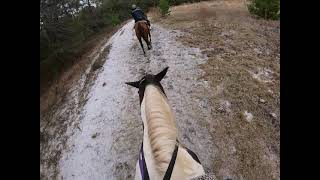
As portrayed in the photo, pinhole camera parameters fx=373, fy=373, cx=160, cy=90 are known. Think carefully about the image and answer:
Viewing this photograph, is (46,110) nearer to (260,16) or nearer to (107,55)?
(107,55)

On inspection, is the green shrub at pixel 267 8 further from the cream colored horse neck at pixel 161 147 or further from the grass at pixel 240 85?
the cream colored horse neck at pixel 161 147

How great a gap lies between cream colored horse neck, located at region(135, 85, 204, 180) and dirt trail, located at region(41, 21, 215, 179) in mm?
3104

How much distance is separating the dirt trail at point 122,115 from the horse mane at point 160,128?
116 inches

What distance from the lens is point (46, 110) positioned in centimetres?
1198

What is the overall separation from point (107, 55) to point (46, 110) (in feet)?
11.4

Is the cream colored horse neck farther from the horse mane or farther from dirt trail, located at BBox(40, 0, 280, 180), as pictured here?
dirt trail, located at BBox(40, 0, 280, 180)

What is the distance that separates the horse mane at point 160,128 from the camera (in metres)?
3.80

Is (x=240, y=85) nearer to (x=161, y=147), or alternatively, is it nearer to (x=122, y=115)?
(x=122, y=115)

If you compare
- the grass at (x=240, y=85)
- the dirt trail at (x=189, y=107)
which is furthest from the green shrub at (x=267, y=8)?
the dirt trail at (x=189, y=107)

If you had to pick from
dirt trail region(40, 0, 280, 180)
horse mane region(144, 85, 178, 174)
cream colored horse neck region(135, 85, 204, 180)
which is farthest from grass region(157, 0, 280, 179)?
cream colored horse neck region(135, 85, 204, 180)

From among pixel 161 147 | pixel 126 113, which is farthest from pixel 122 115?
pixel 161 147
